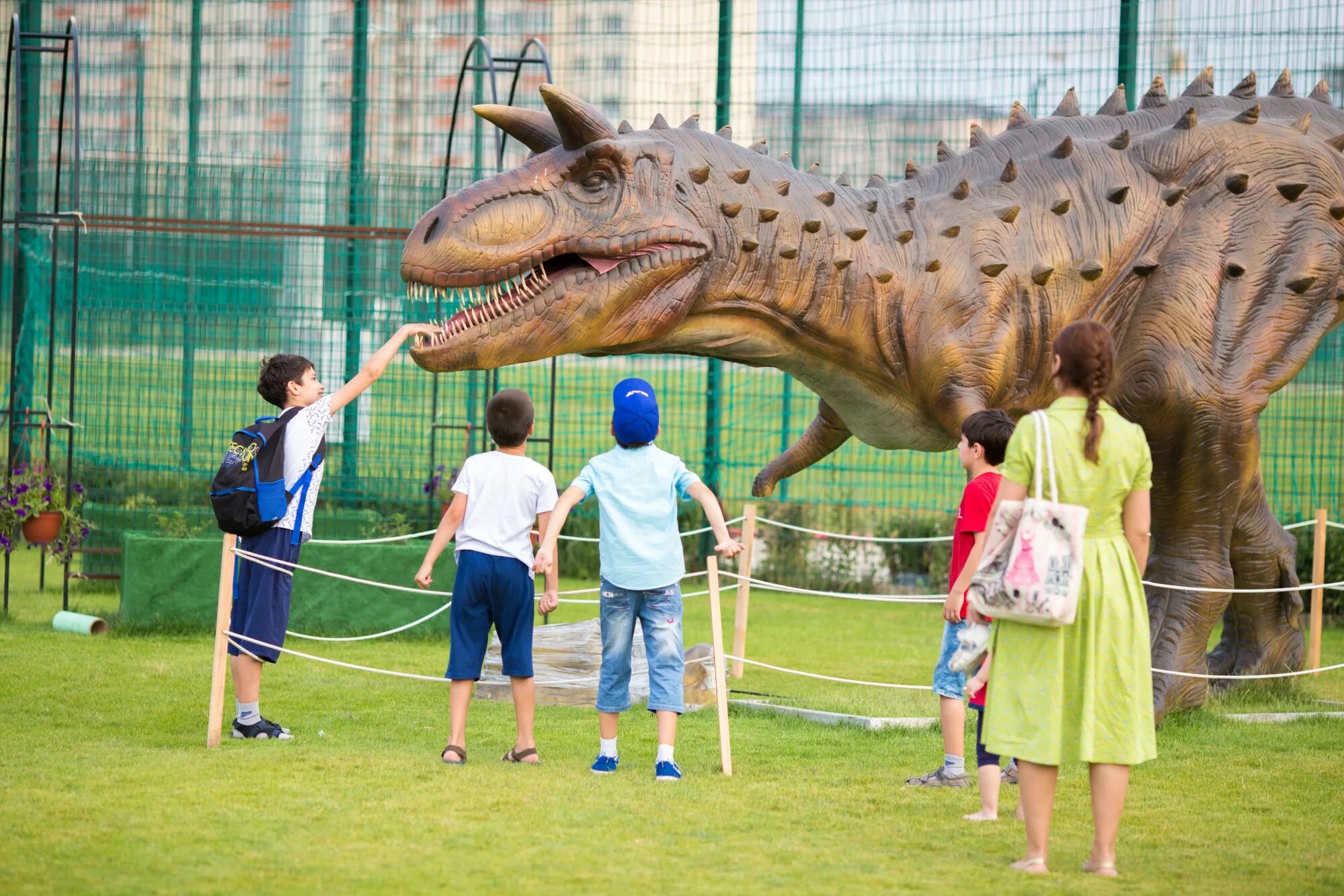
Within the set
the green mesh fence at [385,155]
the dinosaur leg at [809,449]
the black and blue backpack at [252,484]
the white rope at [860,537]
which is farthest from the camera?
the green mesh fence at [385,155]

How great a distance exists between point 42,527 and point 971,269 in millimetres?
5889

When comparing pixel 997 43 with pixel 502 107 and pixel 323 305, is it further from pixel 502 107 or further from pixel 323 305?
pixel 502 107

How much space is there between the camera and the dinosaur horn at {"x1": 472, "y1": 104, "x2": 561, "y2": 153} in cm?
516

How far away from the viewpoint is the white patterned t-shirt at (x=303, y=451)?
5.70 meters

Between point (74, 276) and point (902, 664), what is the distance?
4995 mm

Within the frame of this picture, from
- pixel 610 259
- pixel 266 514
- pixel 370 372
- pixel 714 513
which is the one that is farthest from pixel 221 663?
pixel 610 259

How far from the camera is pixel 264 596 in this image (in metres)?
5.65

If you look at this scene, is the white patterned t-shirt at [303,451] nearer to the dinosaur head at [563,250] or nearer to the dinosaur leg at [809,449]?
the dinosaur head at [563,250]

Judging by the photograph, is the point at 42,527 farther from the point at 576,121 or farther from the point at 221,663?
the point at 576,121

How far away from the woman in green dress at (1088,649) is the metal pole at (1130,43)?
673cm

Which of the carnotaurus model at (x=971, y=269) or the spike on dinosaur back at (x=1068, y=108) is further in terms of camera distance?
the spike on dinosaur back at (x=1068, y=108)

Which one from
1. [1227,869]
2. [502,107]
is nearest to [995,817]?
[1227,869]

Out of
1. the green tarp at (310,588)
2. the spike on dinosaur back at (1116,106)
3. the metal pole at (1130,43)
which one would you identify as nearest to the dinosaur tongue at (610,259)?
the spike on dinosaur back at (1116,106)

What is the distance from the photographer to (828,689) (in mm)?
7324
